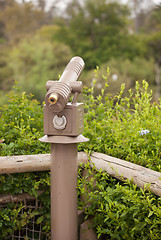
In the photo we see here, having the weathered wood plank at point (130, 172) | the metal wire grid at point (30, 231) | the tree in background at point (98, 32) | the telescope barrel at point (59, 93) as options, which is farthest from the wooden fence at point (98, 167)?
the tree in background at point (98, 32)

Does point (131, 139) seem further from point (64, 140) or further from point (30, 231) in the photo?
point (30, 231)

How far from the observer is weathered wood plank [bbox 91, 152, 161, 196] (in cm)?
199

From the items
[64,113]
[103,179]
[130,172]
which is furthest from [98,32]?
[64,113]

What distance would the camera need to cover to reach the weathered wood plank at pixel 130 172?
1.99 m

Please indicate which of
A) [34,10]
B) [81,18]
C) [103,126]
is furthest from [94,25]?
[103,126]

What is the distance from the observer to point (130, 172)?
84.1 inches

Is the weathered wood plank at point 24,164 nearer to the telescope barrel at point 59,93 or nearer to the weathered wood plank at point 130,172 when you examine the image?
the weathered wood plank at point 130,172

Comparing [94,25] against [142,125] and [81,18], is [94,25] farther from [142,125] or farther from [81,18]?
[142,125]

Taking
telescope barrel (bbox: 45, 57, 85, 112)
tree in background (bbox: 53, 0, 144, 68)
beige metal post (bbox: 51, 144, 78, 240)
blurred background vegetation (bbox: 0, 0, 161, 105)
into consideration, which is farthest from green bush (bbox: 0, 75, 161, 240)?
tree in background (bbox: 53, 0, 144, 68)

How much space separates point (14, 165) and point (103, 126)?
85cm

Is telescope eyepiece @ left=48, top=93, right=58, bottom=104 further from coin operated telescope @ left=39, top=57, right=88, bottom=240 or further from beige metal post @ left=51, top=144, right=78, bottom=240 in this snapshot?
beige metal post @ left=51, top=144, right=78, bottom=240

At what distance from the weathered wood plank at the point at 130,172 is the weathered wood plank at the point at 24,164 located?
1.14 feet

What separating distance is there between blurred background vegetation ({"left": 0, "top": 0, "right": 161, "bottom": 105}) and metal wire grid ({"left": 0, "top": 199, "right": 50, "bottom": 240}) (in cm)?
1418

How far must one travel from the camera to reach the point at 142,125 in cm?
274
